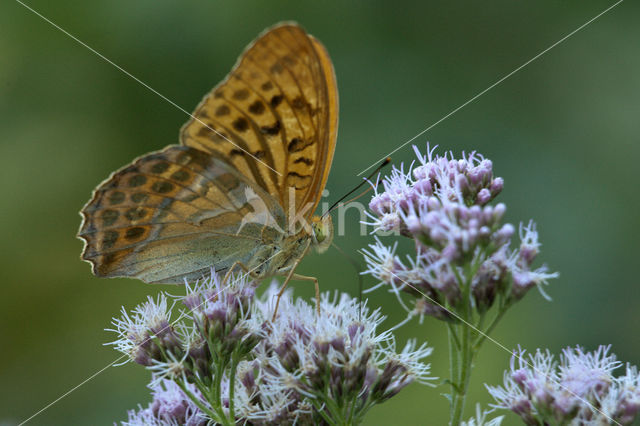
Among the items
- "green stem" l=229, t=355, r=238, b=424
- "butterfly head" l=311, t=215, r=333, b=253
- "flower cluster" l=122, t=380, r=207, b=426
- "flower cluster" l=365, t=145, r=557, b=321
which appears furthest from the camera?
"butterfly head" l=311, t=215, r=333, b=253

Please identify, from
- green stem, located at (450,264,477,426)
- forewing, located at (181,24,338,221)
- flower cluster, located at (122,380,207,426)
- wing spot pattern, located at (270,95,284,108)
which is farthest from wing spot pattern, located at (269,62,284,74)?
flower cluster, located at (122,380,207,426)

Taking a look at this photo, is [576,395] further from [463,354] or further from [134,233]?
[134,233]

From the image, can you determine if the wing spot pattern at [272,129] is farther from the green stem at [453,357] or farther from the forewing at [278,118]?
the green stem at [453,357]

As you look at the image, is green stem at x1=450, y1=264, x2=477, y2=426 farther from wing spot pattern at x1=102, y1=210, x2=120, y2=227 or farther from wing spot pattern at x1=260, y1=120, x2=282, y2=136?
wing spot pattern at x1=102, y1=210, x2=120, y2=227

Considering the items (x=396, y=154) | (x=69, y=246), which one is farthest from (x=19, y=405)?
(x=396, y=154)

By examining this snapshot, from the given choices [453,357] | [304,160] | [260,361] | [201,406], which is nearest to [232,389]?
[201,406]

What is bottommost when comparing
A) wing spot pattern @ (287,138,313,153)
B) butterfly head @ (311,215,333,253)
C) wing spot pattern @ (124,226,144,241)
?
butterfly head @ (311,215,333,253)

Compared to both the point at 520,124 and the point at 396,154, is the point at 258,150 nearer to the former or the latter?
the point at 396,154
